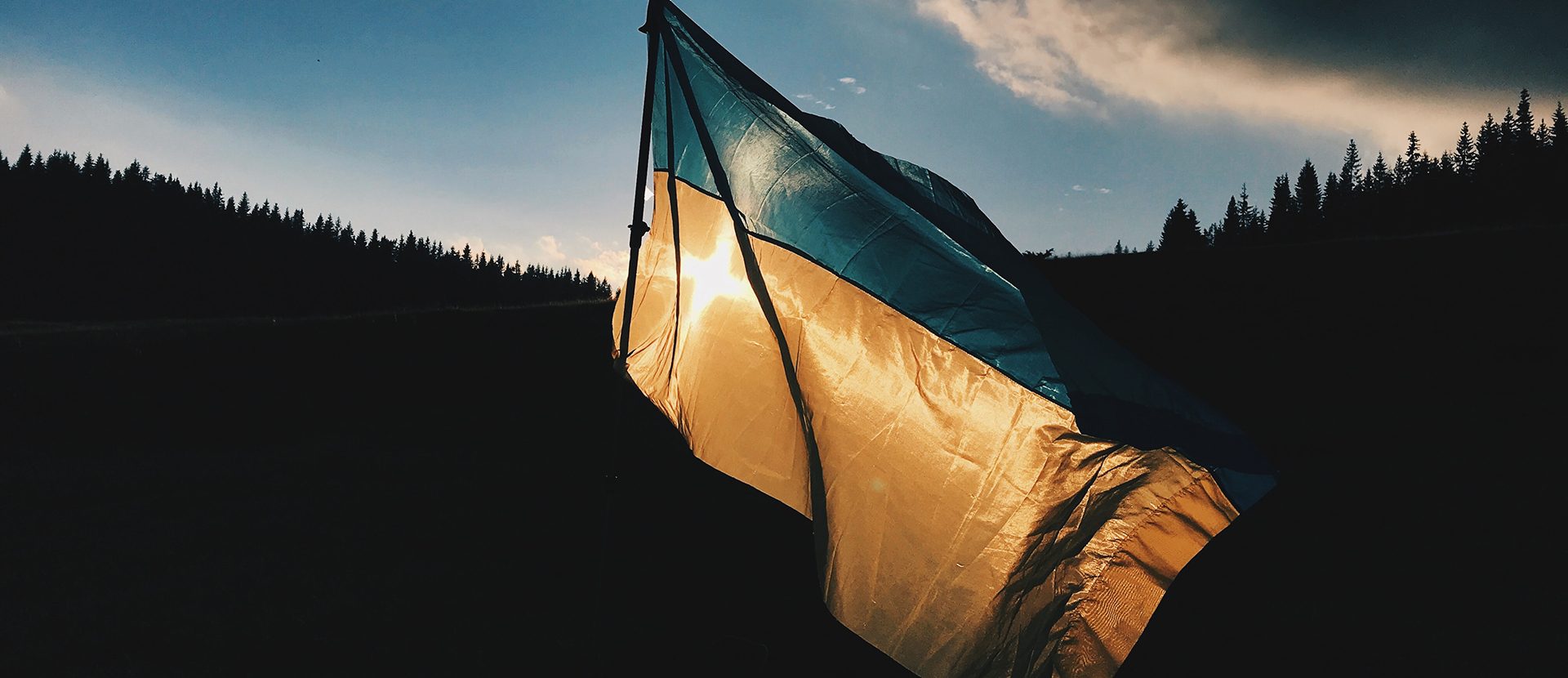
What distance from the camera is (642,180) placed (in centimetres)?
450

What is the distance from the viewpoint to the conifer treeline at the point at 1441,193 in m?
56.9

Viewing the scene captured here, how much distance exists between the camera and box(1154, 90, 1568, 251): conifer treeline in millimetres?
56906

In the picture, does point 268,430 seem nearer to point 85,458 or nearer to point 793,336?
point 85,458

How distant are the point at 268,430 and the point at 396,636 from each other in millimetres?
16214

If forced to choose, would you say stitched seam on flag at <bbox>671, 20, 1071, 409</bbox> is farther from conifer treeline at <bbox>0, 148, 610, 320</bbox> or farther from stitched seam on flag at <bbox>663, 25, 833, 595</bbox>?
conifer treeline at <bbox>0, 148, 610, 320</bbox>

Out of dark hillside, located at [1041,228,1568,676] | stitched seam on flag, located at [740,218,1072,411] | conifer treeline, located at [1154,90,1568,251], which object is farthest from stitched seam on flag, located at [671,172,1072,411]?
conifer treeline, located at [1154,90,1568,251]

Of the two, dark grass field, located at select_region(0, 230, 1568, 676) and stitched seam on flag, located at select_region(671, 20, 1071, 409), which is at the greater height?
stitched seam on flag, located at select_region(671, 20, 1071, 409)

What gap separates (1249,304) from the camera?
23.4 meters

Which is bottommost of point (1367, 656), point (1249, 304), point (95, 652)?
point (95, 652)

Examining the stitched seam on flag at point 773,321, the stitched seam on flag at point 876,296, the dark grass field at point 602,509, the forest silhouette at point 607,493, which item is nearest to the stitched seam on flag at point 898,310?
the stitched seam on flag at point 876,296

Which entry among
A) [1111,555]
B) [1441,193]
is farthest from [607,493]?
[1441,193]

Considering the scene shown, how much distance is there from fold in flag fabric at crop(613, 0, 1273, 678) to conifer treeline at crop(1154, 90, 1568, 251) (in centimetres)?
5420

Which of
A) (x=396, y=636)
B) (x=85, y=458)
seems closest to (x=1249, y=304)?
(x=396, y=636)

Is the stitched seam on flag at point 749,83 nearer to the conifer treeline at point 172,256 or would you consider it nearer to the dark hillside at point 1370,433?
the dark hillside at point 1370,433
